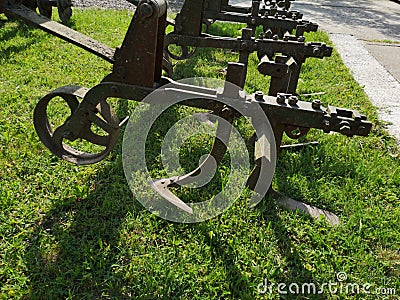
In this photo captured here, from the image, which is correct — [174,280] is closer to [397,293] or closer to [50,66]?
[397,293]

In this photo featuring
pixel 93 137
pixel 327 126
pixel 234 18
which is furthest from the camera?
pixel 234 18

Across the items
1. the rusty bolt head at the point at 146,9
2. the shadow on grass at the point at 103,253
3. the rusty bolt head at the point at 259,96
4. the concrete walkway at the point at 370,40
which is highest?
the rusty bolt head at the point at 146,9

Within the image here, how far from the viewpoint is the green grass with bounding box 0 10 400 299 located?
2182 millimetres

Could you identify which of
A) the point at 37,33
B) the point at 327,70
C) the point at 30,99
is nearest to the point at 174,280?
the point at 30,99

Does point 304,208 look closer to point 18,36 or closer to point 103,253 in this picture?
point 103,253

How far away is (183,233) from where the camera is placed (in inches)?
98.9

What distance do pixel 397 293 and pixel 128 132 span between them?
2.32m

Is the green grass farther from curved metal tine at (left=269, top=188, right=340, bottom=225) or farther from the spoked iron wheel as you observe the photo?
the spoked iron wheel

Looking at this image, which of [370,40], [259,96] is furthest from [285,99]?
[370,40]

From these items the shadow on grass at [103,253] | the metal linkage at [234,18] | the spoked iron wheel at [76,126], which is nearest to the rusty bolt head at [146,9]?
the spoked iron wheel at [76,126]

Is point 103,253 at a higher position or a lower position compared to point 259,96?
lower

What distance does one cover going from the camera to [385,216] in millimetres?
2777

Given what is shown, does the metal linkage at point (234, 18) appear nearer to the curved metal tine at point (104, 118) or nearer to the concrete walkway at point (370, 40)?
the concrete walkway at point (370, 40)

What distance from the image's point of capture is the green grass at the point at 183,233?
2.18 metres
